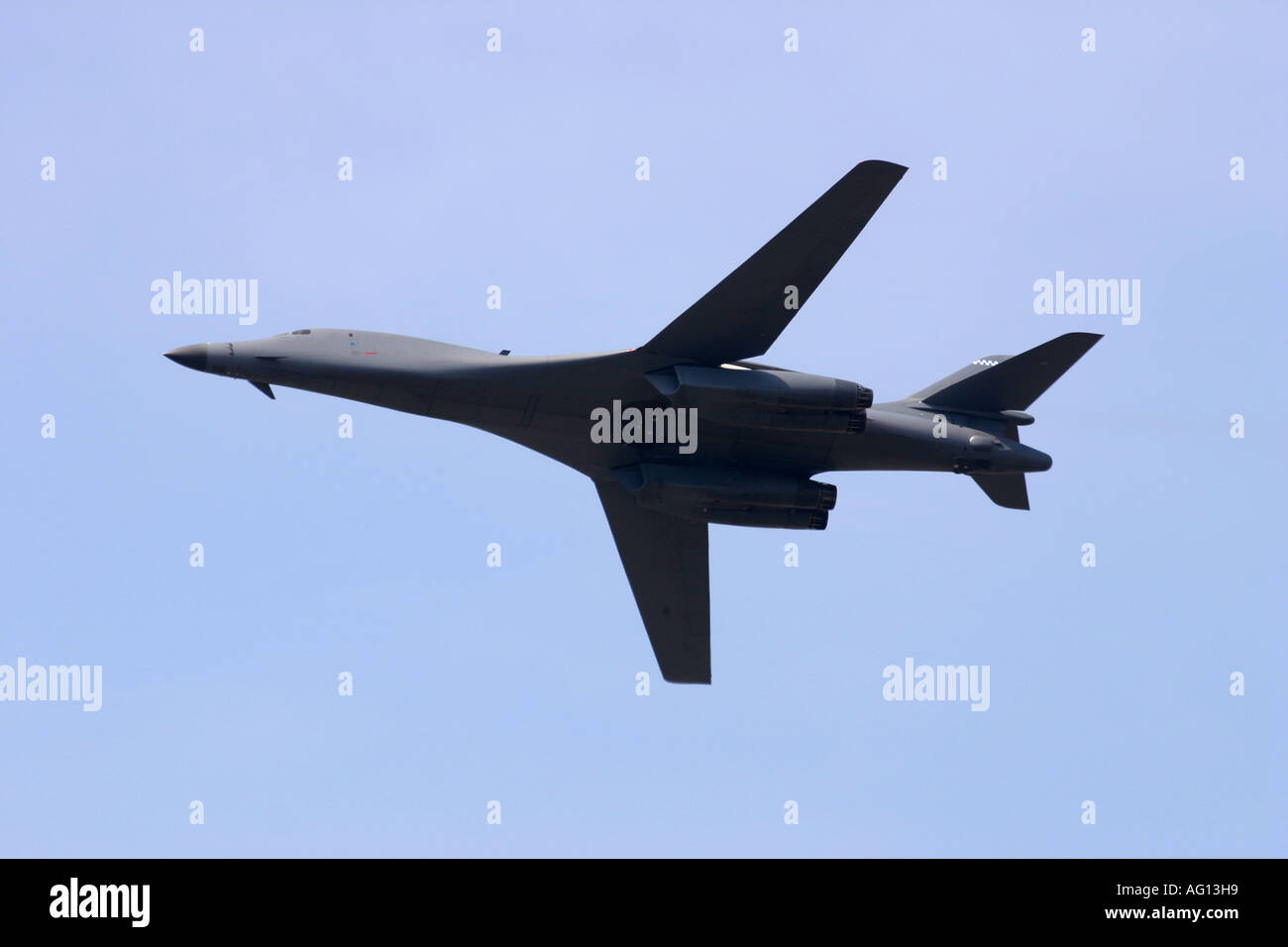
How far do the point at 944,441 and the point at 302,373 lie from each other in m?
13.1

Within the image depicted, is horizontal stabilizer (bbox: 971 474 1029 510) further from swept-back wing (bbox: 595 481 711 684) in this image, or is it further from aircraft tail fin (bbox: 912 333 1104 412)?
swept-back wing (bbox: 595 481 711 684)

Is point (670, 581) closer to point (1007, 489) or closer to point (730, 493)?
point (730, 493)

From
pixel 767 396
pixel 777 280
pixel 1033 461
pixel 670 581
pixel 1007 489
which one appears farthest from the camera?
pixel 670 581

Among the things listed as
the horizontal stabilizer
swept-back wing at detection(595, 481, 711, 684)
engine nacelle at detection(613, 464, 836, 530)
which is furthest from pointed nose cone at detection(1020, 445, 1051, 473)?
swept-back wing at detection(595, 481, 711, 684)

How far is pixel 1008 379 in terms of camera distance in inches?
1299

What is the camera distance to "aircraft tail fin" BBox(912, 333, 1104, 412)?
32500mm

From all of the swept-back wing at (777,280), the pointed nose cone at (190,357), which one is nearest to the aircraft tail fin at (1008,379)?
the swept-back wing at (777,280)

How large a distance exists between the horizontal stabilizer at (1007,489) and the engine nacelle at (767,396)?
14.2ft

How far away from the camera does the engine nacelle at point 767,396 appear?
3036 centimetres

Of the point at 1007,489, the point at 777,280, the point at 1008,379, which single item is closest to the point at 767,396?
the point at 777,280

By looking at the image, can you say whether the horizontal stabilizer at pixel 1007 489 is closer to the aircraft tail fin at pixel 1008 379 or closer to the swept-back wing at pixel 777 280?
the aircraft tail fin at pixel 1008 379

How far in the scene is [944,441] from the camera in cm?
3269

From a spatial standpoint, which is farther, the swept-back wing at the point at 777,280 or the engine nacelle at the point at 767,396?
the engine nacelle at the point at 767,396

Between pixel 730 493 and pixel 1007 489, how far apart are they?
6.10 metres
